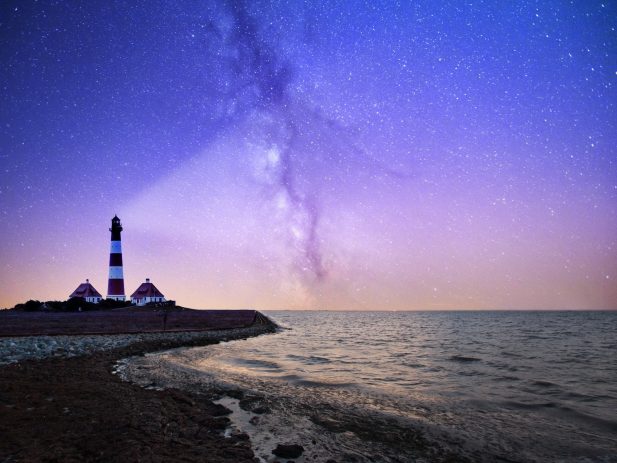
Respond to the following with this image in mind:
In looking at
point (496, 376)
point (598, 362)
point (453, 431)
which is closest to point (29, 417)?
point (453, 431)

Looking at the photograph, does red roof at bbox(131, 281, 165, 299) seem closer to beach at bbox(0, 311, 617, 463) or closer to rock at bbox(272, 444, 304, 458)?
beach at bbox(0, 311, 617, 463)

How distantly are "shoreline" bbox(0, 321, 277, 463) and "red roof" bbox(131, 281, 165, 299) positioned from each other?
7564cm

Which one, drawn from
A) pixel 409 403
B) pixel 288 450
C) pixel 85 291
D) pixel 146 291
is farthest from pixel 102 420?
pixel 85 291

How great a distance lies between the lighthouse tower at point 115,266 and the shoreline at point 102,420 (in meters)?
70.2

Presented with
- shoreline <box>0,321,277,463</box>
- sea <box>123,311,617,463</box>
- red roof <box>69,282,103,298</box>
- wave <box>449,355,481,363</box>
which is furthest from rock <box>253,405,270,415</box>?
red roof <box>69,282,103,298</box>

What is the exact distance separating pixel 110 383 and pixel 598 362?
90.6 feet

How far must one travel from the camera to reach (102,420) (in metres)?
8.36

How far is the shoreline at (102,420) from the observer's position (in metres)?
6.64

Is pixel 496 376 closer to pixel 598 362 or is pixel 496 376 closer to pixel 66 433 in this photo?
pixel 598 362

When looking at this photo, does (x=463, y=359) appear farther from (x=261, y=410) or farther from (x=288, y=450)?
(x=288, y=450)

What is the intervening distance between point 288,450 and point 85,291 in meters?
88.2

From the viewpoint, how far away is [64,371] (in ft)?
46.5

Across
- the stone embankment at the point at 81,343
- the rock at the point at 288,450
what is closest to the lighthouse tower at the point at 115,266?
the stone embankment at the point at 81,343

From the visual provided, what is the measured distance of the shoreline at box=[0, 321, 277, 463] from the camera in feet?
21.8
